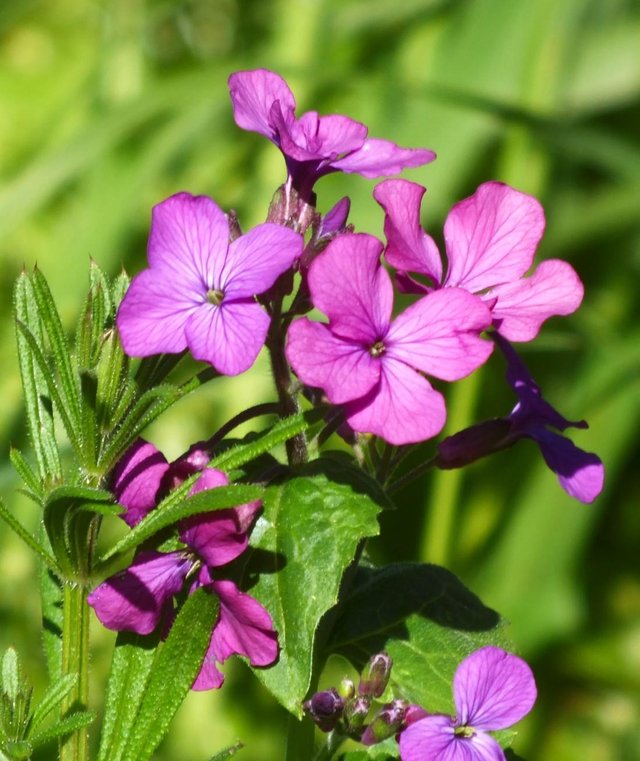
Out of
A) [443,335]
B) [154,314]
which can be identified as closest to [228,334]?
[154,314]

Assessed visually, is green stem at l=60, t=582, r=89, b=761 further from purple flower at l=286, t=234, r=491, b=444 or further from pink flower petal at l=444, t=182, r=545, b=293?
pink flower petal at l=444, t=182, r=545, b=293

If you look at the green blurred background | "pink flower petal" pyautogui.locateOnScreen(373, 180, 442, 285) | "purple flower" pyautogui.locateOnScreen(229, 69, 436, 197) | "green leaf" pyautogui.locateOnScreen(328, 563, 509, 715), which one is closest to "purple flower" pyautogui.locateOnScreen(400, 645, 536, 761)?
"green leaf" pyautogui.locateOnScreen(328, 563, 509, 715)

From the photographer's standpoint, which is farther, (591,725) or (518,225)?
(591,725)

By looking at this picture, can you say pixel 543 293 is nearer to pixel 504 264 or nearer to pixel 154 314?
pixel 504 264

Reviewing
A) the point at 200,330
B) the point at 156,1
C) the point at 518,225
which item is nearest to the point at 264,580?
the point at 200,330

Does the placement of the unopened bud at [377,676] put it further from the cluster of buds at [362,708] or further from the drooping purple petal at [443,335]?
the drooping purple petal at [443,335]

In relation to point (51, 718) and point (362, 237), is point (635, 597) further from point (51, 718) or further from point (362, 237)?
point (362, 237)

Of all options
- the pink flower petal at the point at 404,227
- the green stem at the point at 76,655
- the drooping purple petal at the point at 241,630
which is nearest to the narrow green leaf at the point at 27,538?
the green stem at the point at 76,655

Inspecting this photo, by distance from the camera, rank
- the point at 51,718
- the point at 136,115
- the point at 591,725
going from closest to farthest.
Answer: the point at 51,718 → the point at 136,115 → the point at 591,725
